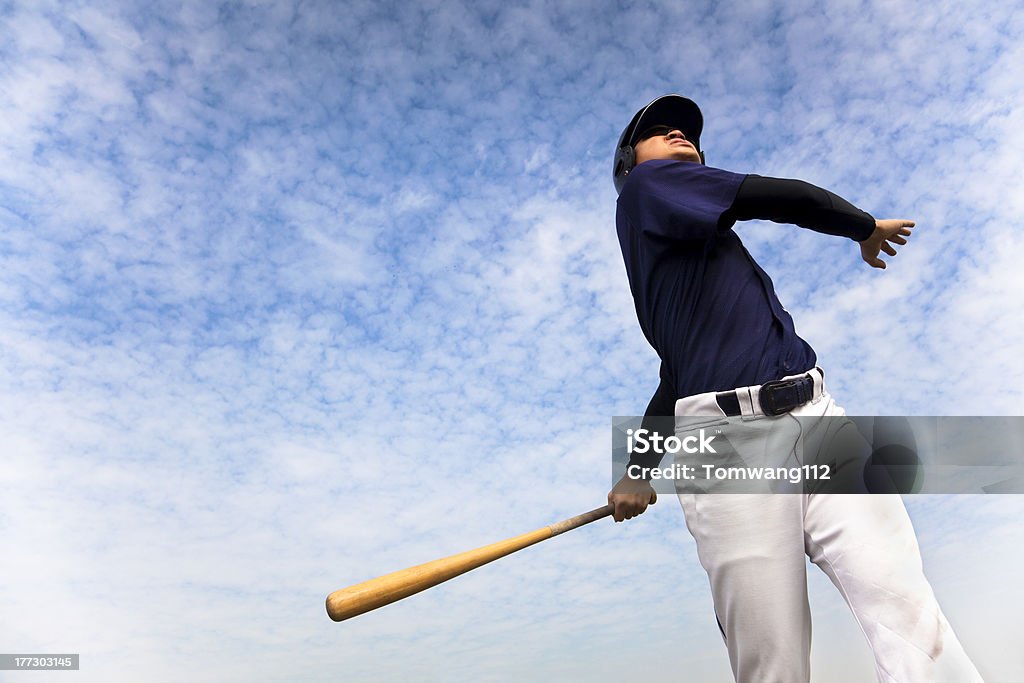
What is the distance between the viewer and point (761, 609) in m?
2.62

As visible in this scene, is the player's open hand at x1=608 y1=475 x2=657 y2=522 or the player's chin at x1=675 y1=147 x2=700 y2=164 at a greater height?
the player's chin at x1=675 y1=147 x2=700 y2=164

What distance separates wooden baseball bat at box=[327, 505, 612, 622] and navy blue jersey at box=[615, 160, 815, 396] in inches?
39.6

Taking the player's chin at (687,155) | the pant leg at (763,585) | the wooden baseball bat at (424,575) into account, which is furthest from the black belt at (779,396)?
the player's chin at (687,155)

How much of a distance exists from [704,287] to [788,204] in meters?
0.51

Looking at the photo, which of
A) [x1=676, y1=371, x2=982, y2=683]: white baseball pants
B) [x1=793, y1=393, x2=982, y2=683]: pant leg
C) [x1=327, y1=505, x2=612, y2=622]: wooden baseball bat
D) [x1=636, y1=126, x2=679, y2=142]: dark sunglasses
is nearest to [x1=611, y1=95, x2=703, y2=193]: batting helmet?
[x1=636, y1=126, x2=679, y2=142]: dark sunglasses

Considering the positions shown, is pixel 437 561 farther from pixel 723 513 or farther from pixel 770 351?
pixel 770 351

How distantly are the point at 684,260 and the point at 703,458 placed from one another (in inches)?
35.7

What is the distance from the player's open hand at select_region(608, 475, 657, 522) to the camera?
12.4 ft

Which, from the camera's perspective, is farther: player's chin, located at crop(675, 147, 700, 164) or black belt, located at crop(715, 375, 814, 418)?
player's chin, located at crop(675, 147, 700, 164)

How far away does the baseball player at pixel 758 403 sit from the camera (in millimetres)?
2484

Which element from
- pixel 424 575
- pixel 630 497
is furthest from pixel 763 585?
pixel 424 575

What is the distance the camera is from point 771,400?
9.27ft

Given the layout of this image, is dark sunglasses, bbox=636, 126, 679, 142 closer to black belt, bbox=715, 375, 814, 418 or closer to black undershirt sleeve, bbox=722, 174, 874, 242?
black undershirt sleeve, bbox=722, 174, 874, 242

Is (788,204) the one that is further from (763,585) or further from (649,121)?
(763,585)
